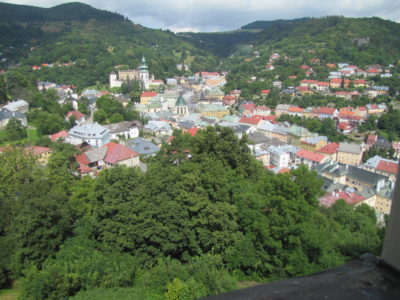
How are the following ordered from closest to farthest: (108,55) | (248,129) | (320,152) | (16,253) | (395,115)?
1. (16,253)
2. (320,152)
3. (248,129)
4. (395,115)
5. (108,55)

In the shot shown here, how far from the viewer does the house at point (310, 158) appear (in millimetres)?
33188

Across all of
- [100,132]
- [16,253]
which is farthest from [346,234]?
[100,132]

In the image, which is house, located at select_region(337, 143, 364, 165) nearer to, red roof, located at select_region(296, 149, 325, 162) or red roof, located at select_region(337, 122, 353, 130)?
red roof, located at select_region(296, 149, 325, 162)

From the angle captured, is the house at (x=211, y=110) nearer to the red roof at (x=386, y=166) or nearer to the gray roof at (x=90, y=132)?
the gray roof at (x=90, y=132)

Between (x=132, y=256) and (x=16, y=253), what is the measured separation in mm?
4109

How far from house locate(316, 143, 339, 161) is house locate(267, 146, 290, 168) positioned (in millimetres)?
5554

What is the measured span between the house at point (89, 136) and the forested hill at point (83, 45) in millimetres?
36104

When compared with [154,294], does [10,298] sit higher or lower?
lower

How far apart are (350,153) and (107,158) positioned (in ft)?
89.0

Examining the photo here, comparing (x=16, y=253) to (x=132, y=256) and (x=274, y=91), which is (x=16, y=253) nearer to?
(x=132, y=256)

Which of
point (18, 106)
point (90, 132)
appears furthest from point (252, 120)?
point (18, 106)

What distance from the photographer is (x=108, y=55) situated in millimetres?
85125

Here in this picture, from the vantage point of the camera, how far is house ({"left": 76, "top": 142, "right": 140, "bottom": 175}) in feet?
83.2

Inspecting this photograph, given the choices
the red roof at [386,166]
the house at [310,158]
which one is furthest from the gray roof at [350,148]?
the house at [310,158]
